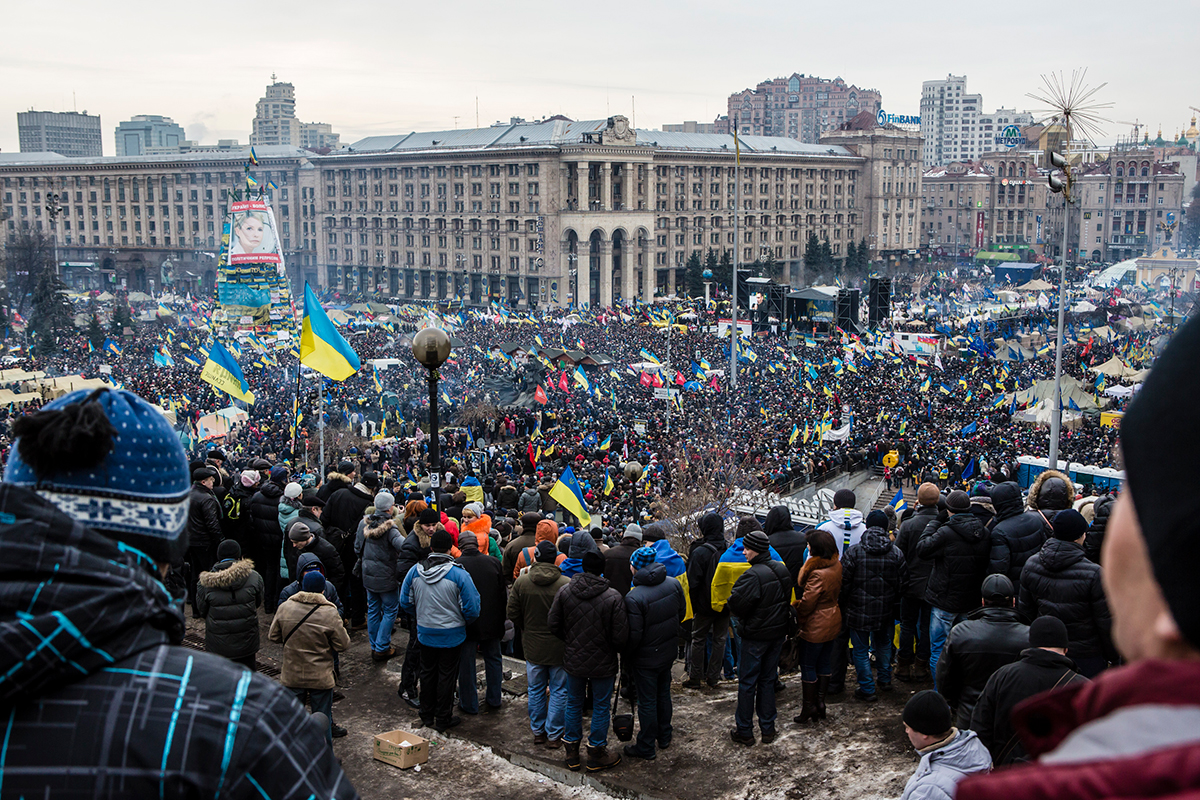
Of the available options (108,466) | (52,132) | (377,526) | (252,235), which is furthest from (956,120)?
(108,466)

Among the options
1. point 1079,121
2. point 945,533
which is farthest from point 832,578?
point 1079,121

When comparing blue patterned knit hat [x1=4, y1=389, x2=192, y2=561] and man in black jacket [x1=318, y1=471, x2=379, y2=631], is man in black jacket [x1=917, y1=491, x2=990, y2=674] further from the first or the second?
blue patterned knit hat [x1=4, y1=389, x2=192, y2=561]

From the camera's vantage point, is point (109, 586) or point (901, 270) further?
point (901, 270)

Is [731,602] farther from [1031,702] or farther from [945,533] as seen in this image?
[1031,702]

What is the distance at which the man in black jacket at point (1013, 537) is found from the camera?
22.4 feet

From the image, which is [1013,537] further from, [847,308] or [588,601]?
[847,308]

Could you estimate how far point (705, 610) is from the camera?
757 cm

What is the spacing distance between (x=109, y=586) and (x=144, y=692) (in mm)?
138

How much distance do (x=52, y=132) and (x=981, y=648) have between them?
213468 mm

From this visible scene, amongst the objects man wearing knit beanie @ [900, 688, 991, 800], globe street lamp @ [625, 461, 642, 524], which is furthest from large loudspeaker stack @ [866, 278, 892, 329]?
man wearing knit beanie @ [900, 688, 991, 800]

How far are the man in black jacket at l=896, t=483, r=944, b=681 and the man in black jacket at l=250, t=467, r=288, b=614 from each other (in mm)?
5345

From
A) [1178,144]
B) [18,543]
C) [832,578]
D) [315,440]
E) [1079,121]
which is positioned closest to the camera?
[18,543]

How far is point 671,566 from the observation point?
23.0 feet

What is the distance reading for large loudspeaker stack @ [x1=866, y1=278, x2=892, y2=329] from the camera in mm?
41406
